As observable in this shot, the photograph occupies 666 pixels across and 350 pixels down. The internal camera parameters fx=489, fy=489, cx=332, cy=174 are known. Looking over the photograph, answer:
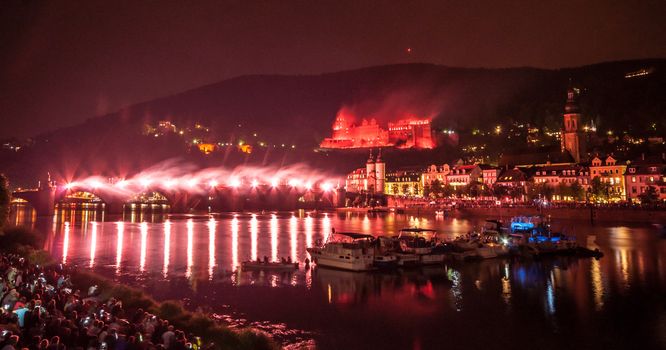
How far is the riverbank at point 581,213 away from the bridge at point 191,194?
4120cm

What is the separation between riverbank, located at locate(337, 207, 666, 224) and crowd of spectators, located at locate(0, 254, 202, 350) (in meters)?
42.5

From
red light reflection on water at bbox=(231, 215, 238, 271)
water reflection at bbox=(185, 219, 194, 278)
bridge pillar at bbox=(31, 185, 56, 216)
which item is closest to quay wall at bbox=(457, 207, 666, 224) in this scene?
red light reflection on water at bbox=(231, 215, 238, 271)

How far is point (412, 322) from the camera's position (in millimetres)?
17391

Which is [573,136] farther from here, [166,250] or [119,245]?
[119,245]

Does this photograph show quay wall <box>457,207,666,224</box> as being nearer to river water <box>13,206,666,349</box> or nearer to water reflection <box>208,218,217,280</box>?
river water <box>13,206,666,349</box>

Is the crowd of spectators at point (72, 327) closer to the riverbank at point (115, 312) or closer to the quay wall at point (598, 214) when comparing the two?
the riverbank at point (115, 312)

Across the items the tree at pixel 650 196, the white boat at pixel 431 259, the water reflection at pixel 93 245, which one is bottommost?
the white boat at pixel 431 259

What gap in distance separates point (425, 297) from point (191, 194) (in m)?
76.1

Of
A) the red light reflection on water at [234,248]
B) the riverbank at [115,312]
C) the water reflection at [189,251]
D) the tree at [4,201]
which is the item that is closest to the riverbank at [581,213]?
the red light reflection on water at [234,248]

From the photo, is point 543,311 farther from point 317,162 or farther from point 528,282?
point 317,162

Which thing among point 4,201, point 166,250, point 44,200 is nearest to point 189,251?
point 166,250

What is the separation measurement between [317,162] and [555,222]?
8508cm

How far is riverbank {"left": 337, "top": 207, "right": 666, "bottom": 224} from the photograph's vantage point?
168 feet

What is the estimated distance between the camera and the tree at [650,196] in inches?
2189
